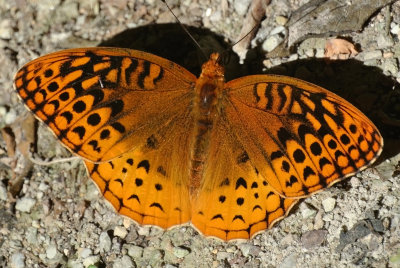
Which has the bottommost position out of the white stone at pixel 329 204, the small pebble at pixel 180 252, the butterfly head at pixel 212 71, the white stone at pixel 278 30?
the small pebble at pixel 180 252

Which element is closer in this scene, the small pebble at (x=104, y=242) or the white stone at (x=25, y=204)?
the small pebble at (x=104, y=242)

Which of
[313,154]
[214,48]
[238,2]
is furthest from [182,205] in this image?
[238,2]

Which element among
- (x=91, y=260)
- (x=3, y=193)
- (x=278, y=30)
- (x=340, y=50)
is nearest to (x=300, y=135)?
(x=340, y=50)

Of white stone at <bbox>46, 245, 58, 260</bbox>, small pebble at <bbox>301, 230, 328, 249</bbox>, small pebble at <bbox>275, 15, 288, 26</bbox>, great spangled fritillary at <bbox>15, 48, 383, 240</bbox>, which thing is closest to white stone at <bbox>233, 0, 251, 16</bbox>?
small pebble at <bbox>275, 15, 288, 26</bbox>

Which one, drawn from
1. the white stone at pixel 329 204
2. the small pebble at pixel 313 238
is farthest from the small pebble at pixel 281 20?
the small pebble at pixel 313 238

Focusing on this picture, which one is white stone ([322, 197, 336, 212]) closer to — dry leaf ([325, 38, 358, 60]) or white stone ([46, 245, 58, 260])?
dry leaf ([325, 38, 358, 60])

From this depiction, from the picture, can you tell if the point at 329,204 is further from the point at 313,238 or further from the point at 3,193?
the point at 3,193

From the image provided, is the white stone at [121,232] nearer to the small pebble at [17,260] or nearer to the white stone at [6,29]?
the small pebble at [17,260]
